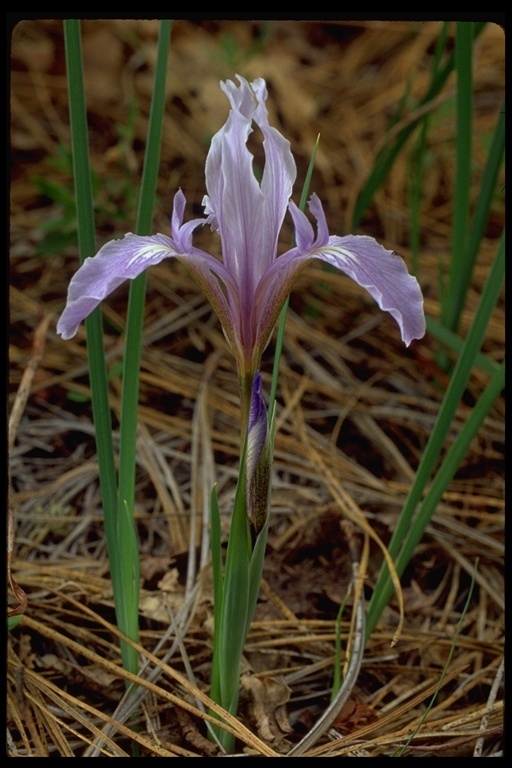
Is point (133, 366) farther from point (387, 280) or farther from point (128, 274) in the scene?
point (387, 280)

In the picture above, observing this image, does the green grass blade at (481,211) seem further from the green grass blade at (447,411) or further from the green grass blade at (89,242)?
the green grass blade at (89,242)

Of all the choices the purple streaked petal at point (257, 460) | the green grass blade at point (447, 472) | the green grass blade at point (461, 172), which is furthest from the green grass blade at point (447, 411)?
the green grass blade at point (461, 172)

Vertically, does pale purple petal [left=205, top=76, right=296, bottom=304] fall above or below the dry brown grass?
above

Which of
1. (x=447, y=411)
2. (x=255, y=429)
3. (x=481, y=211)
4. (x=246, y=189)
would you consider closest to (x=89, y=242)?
(x=246, y=189)

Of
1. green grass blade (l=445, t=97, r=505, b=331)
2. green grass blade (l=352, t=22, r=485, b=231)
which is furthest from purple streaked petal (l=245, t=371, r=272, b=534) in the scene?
green grass blade (l=352, t=22, r=485, b=231)

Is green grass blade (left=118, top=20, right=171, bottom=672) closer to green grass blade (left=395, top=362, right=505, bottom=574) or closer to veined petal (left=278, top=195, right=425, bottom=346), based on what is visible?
veined petal (left=278, top=195, right=425, bottom=346)
